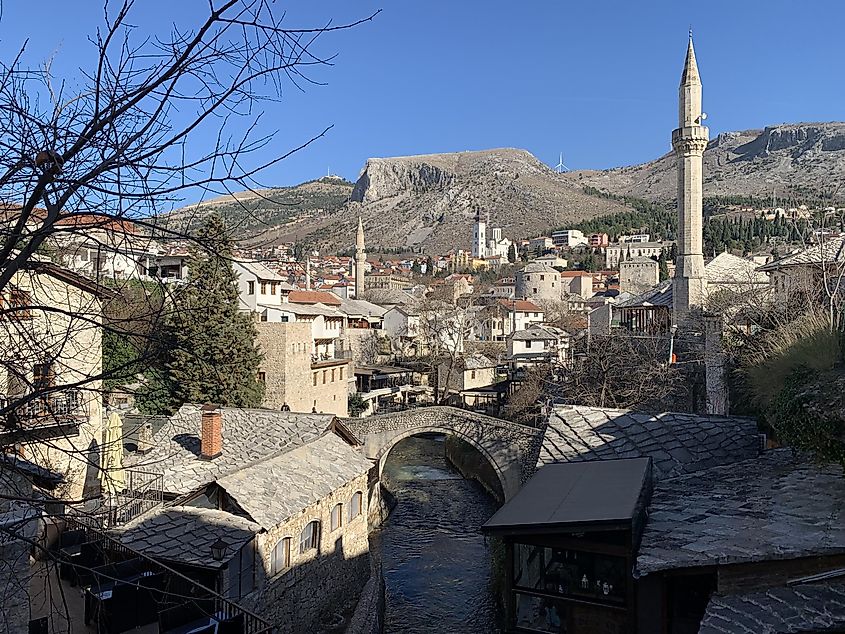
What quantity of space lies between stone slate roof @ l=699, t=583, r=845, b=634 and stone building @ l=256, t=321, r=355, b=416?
2333 cm

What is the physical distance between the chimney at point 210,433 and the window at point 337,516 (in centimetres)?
317

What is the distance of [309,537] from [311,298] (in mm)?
28650

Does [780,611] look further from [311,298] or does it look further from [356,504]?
[311,298]

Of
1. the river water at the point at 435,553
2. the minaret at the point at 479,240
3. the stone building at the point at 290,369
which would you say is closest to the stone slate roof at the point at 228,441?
the river water at the point at 435,553

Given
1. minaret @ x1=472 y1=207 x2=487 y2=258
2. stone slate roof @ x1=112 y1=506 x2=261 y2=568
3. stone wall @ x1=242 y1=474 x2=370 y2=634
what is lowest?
stone wall @ x1=242 y1=474 x2=370 y2=634

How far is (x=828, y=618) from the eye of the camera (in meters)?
5.23

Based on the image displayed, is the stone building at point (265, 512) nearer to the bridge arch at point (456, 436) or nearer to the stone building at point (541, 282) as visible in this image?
the bridge arch at point (456, 436)

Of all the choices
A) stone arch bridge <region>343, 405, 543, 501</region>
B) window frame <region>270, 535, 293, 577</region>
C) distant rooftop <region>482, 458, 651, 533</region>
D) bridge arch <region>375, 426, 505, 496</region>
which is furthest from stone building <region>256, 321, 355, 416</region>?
distant rooftop <region>482, 458, 651, 533</region>

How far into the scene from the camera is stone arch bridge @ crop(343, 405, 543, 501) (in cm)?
2297

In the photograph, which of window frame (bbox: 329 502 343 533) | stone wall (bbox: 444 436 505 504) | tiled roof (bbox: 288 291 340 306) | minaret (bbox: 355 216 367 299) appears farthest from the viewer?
minaret (bbox: 355 216 367 299)

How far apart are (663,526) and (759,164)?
476 ft

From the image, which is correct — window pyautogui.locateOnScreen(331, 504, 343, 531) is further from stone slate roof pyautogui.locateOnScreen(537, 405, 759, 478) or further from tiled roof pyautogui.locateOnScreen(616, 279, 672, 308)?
tiled roof pyautogui.locateOnScreen(616, 279, 672, 308)

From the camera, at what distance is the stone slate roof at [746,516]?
6.35 m

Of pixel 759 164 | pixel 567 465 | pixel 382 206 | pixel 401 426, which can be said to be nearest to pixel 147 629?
pixel 567 465
